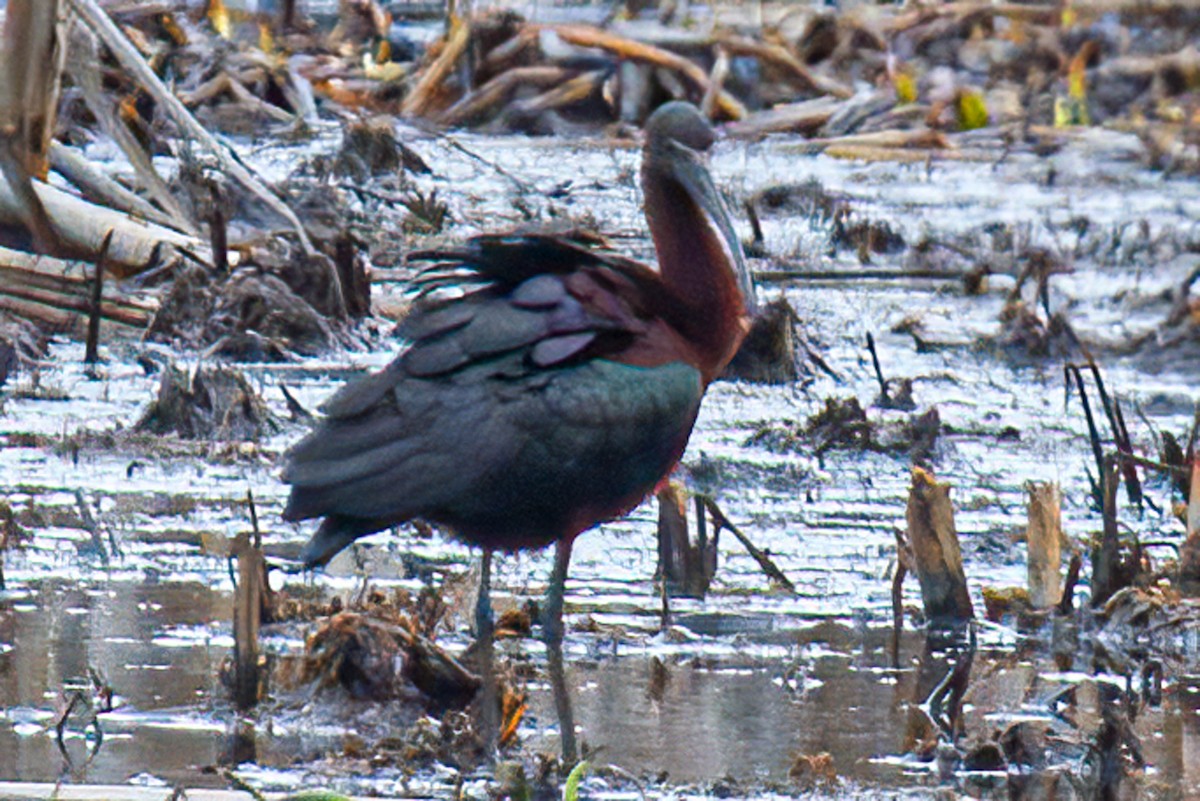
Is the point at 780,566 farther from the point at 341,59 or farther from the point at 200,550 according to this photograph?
the point at 341,59

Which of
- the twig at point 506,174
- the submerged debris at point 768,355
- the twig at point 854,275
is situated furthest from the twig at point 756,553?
the twig at point 506,174

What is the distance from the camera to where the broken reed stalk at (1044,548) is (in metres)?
6.03

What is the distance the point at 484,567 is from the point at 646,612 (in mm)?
728

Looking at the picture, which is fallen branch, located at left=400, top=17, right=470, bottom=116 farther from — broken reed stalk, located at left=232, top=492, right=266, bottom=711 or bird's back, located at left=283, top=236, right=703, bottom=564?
broken reed stalk, located at left=232, top=492, right=266, bottom=711

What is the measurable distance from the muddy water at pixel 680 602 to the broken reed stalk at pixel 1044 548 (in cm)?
20

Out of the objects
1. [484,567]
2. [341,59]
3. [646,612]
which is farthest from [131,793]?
[341,59]

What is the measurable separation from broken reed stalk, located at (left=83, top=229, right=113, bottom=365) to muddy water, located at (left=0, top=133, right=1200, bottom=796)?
0.07 metres

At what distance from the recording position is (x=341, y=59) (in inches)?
691

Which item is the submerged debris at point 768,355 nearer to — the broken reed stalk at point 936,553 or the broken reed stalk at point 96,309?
the broken reed stalk at point 96,309

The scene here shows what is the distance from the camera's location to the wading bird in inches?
199

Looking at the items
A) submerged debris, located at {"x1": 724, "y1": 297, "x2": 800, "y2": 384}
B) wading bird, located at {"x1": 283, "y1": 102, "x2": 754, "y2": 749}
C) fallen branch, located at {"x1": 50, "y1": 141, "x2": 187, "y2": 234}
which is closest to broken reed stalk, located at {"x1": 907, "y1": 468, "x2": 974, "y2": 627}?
wading bird, located at {"x1": 283, "y1": 102, "x2": 754, "y2": 749}

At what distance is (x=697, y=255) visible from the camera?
558 cm

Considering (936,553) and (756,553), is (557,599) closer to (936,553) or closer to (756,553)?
(756,553)

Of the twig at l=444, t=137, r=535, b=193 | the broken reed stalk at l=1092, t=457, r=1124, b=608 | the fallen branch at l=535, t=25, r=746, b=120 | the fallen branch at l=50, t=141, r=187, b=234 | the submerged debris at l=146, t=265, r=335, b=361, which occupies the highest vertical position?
the fallen branch at l=535, t=25, r=746, b=120
